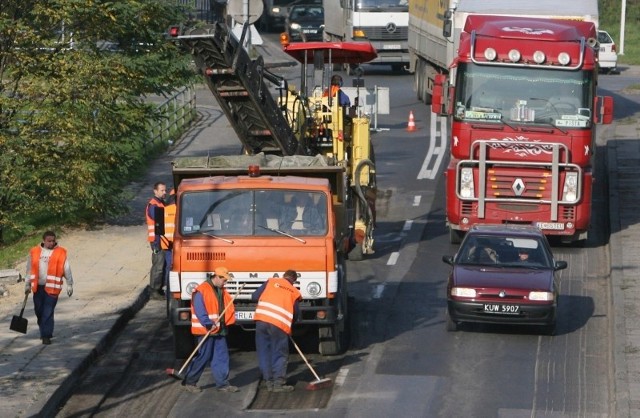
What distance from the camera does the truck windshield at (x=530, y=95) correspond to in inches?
930

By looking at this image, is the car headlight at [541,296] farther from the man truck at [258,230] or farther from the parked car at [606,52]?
the parked car at [606,52]

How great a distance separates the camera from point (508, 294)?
1783cm

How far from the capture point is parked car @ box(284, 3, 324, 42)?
5959 centimetres

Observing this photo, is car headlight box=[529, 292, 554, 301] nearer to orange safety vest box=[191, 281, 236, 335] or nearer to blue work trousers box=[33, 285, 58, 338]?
orange safety vest box=[191, 281, 236, 335]

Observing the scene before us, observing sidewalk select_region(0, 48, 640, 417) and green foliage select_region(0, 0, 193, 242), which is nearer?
sidewalk select_region(0, 48, 640, 417)

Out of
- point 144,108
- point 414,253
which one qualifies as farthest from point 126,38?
point 414,253

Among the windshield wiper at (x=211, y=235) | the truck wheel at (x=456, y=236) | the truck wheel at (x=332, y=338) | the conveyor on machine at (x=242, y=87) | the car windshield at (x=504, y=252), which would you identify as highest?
the conveyor on machine at (x=242, y=87)

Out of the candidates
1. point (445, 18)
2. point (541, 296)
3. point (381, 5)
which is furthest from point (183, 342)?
point (381, 5)

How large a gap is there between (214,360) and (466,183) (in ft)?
31.8

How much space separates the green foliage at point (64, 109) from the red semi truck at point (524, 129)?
20.1 ft

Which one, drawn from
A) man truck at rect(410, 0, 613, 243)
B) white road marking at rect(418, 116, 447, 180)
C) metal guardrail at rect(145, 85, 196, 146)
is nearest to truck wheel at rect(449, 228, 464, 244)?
man truck at rect(410, 0, 613, 243)

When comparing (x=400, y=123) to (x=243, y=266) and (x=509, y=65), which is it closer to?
(x=509, y=65)

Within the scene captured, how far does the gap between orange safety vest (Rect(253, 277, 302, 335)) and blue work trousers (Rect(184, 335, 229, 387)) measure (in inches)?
20.2

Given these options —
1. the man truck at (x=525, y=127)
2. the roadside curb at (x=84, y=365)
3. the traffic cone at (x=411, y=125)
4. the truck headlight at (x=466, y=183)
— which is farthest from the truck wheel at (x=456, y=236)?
the traffic cone at (x=411, y=125)
